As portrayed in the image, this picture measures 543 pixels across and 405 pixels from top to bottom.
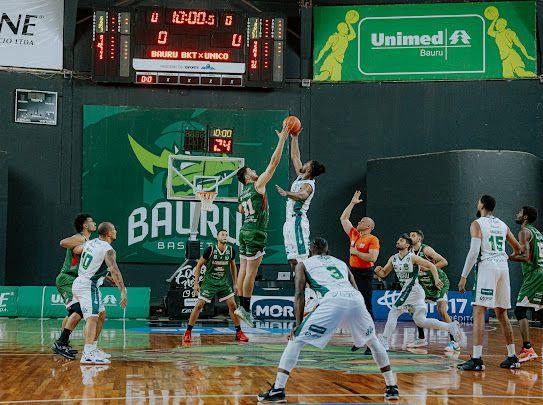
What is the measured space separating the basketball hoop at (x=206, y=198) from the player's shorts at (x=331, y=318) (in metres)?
12.9

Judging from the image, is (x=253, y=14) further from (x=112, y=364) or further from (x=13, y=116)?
(x=112, y=364)

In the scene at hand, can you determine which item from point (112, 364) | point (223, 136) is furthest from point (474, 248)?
point (223, 136)

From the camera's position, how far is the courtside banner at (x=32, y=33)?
21.5 m

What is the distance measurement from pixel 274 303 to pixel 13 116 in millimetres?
8234

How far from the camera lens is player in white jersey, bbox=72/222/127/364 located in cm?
1046

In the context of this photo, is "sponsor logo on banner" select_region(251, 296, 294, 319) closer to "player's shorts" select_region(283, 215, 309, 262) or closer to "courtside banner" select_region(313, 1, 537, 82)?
"courtside banner" select_region(313, 1, 537, 82)

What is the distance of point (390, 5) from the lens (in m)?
22.4

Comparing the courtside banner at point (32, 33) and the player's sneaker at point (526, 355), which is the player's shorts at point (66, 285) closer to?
the player's sneaker at point (526, 355)

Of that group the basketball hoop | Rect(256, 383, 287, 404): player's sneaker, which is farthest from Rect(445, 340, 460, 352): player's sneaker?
the basketball hoop

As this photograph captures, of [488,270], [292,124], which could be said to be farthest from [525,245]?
→ [292,124]

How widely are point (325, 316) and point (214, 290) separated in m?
6.37

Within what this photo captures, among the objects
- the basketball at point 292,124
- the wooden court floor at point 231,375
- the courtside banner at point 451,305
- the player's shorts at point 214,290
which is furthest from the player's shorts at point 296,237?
the courtside banner at point 451,305

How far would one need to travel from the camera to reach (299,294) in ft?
25.1

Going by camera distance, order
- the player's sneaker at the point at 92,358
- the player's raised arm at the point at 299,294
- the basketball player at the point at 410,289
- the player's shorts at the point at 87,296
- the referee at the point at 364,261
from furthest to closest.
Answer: the basketball player at the point at 410,289 < the referee at the point at 364,261 < the player's shorts at the point at 87,296 < the player's sneaker at the point at 92,358 < the player's raised arm at the point at 299,294
